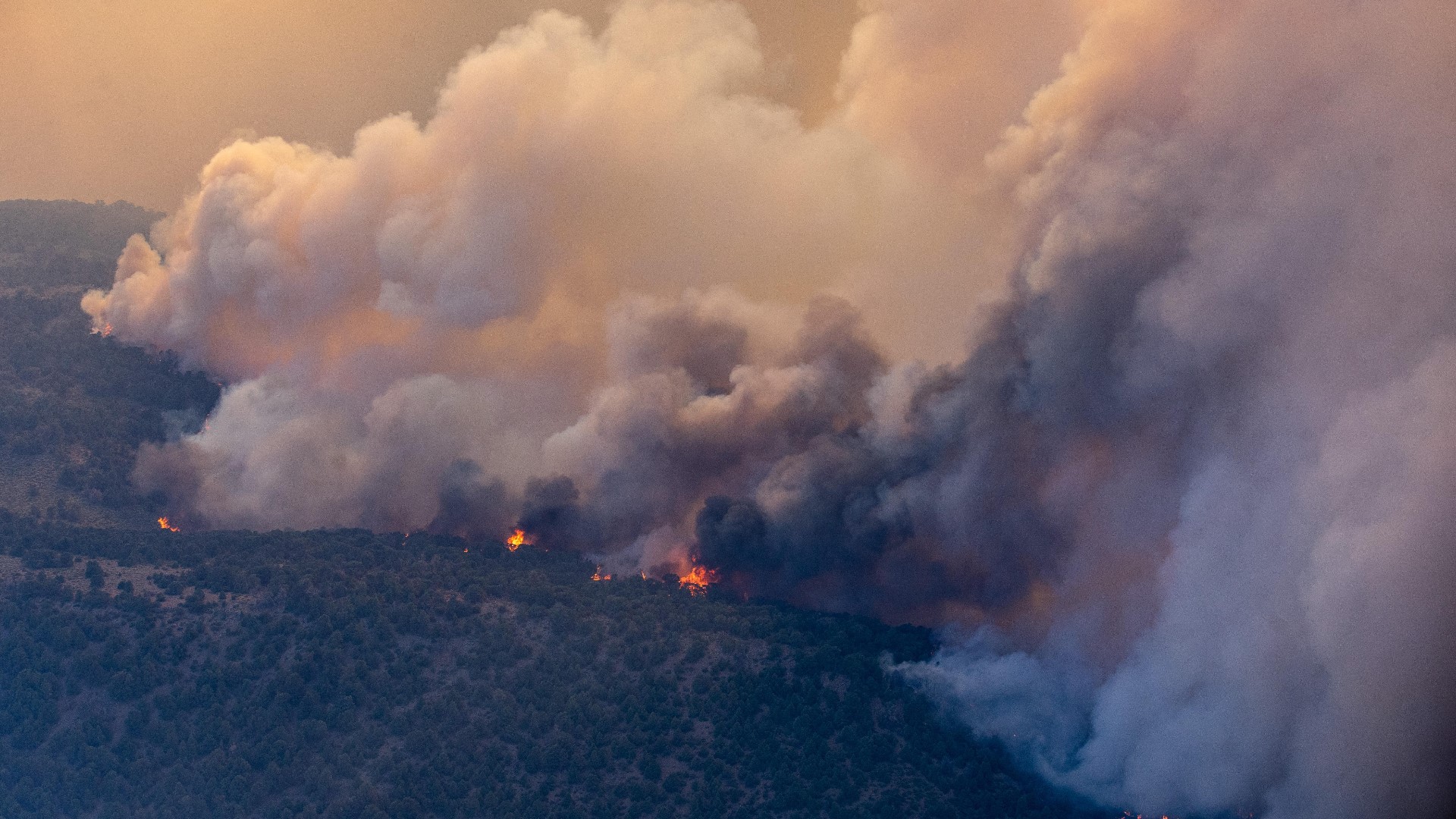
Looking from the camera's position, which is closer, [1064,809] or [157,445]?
[1064,809]

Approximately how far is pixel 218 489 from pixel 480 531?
1736 centimetres

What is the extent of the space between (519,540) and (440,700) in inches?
721

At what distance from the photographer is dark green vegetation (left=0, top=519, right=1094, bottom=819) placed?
94.4m

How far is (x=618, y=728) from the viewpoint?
321 feet

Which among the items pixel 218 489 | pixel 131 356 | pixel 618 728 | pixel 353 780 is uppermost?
pixel 131 356

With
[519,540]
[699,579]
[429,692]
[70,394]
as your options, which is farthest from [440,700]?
[70,394]

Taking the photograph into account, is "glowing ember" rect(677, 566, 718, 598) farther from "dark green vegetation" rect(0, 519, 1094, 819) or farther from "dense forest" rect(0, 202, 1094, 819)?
"dark green vegetation" rect(0, 519, 1094, 819)

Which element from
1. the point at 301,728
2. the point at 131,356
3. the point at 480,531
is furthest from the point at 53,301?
the point at 301,728

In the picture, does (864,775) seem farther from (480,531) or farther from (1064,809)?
(480,531)

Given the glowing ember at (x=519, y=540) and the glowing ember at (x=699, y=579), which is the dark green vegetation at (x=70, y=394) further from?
the glowing ember at (x=699, y=579)

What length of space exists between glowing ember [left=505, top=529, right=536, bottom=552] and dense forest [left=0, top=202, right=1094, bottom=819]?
1.27 m

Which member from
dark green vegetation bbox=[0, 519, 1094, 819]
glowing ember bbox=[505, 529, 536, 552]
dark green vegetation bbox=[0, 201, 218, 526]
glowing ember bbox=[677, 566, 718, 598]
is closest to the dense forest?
dark green vegetation bbox=[0, 519, 1094, 819]

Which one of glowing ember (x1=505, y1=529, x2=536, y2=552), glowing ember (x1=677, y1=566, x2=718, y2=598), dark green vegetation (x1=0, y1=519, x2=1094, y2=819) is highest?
glowing ember (x1=505, y1=529, x2=536, y2=552)

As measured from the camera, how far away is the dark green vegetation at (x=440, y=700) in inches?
3716
